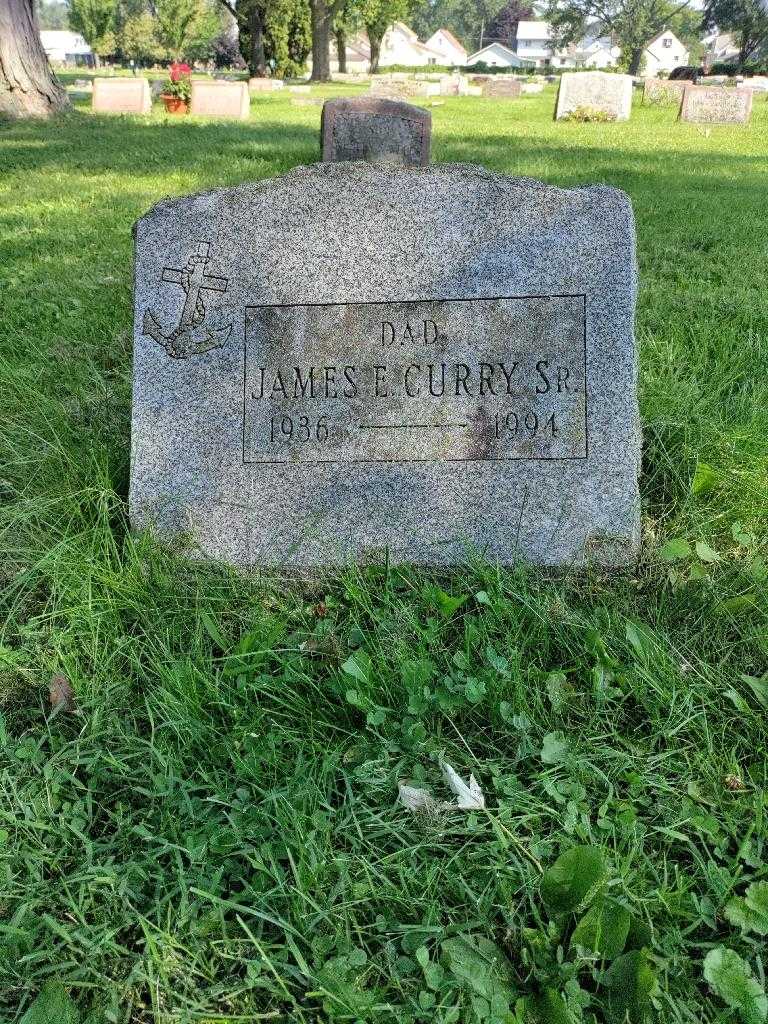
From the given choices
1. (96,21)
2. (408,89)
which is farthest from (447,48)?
(408,89)

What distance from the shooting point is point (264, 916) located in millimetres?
1414

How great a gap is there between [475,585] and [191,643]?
798 millimetres

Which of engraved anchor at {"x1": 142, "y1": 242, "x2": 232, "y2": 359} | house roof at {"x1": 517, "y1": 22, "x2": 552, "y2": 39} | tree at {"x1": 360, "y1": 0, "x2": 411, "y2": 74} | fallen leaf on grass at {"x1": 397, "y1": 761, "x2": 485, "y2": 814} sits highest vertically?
house roof at {"x1": 517, "y1": 22, "x2": 552, "y2": 39}

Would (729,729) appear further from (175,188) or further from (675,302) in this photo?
(175,188)

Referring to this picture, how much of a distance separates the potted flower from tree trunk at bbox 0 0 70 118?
111 inches

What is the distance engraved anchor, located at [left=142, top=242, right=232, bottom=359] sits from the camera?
2424mm

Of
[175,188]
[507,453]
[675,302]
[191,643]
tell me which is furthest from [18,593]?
[175,188]

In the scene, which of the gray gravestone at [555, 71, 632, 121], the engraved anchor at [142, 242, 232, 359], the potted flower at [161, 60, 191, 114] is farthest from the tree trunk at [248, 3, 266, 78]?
the engraved anchor at [142, 242, 232, 359]

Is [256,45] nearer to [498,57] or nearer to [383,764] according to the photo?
[383,764]

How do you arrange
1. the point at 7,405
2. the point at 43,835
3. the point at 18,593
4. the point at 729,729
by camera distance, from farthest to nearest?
the point at 7,405 → the point at 18,593 → the point at 729,729 → the point at 43,835

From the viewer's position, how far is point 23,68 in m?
13.7

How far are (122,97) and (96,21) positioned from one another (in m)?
43.8

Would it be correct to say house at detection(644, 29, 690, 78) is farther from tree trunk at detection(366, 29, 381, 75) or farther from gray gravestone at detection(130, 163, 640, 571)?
Result: gray gravestone at detection(130, 163, 640, 571)

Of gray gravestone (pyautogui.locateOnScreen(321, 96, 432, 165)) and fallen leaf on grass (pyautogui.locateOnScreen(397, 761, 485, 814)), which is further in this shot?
gray gravestone (pyautogui.locateOnScreen(321, 96, 432, 165))
